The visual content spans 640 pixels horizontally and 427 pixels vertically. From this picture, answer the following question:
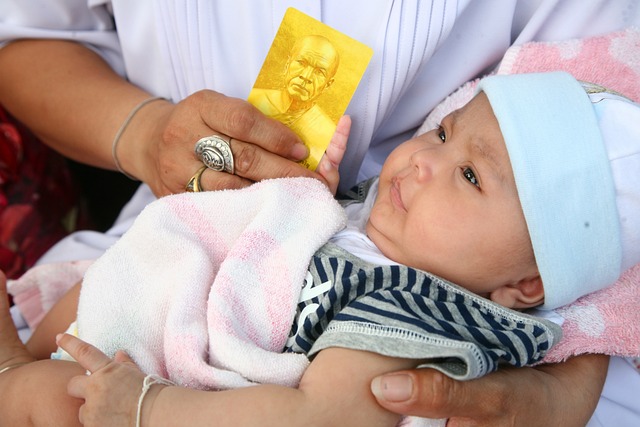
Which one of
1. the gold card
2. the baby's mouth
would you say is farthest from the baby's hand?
the baby's mouth

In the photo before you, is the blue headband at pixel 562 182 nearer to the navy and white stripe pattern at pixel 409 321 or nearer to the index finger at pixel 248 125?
the navy and white stripe pattern at pixel 409 321

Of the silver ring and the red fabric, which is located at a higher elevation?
the silver ring

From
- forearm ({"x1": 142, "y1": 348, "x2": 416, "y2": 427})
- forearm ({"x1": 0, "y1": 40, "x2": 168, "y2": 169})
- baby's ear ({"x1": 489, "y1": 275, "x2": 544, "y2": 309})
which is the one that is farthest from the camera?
forearm ({"x1": 0, "y1": 40, "x2": 168, "y2": 169})

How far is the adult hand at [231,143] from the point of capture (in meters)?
1.22

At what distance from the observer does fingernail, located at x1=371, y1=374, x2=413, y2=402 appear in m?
0.92

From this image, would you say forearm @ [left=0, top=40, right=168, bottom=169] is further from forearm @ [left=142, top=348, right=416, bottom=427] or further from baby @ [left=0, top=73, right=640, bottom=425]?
forearm @ [left=142, top=348, right=416, bottom=427]

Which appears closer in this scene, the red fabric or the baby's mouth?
the baby's mouth

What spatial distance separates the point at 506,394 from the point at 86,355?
0.68m

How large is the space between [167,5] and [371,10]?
455mm

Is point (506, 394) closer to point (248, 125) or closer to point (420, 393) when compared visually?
point (420, 393)

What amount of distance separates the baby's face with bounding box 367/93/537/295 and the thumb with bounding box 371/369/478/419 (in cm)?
23

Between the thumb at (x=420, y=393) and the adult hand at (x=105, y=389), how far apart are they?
0.37 meters

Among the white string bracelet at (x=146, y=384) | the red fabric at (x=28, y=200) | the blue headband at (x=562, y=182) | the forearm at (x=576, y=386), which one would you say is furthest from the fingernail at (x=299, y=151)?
the red fabric at (x=28, y=200)

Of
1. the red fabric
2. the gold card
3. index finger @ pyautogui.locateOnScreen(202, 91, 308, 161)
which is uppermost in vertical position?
the gold card
